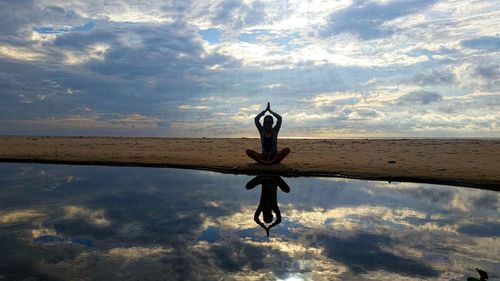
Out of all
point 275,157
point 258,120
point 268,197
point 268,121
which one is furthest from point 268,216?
point 275,157

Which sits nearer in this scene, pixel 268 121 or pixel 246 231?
pixel 246 231

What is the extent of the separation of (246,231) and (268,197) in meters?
4.90

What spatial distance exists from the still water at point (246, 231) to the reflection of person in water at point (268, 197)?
61 millimetres

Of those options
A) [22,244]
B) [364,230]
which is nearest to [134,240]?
[22,244]

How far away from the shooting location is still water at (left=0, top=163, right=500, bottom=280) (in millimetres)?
7605

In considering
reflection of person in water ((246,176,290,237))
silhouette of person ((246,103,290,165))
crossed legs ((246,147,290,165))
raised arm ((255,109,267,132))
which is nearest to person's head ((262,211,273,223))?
reflection of person in water ((246,176,290,237))

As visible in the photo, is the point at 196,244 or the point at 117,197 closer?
the point at 196,244

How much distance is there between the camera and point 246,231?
34.2 ft

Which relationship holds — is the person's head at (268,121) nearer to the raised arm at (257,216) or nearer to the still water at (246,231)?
the still water at (246,231)

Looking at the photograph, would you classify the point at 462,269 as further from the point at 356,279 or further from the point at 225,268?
the point at 225,268

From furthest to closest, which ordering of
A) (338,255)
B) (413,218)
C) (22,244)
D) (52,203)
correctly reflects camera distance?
(52,203), (413,218), (22,244), (338,255)

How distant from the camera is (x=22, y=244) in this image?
912 centimetres

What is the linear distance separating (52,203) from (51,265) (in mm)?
7518

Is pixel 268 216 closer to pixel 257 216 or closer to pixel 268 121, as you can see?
pixel 257 216
